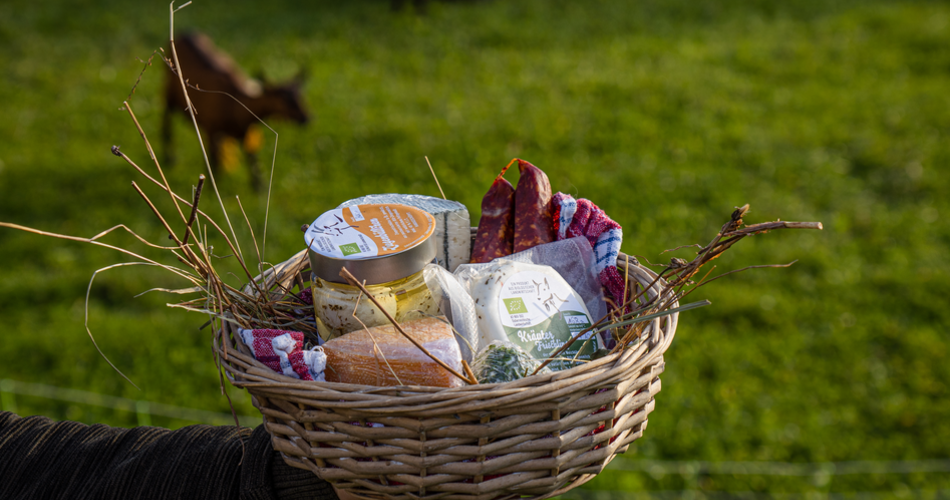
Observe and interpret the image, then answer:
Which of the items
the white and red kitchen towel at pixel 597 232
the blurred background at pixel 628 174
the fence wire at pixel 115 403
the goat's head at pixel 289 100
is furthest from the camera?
the goat's head at pixel 289 100

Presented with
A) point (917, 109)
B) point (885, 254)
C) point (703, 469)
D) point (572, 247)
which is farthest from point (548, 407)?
point (917, 109)

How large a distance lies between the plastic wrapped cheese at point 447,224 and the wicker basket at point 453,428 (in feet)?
1.99

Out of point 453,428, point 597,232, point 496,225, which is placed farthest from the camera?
point 496,225

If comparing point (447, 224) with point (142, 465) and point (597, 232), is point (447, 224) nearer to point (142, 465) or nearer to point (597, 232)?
point (597, 232)

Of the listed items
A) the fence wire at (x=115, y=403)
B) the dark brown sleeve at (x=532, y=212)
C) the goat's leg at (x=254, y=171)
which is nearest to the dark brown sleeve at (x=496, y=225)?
the dark brown sleeve at (x=532, y=212)

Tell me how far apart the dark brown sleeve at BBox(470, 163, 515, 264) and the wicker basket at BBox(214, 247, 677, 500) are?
1.97 ft

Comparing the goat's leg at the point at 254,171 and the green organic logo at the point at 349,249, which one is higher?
the green organic logo at the point at 349,249

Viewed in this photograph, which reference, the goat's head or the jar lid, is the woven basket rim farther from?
the goat's head

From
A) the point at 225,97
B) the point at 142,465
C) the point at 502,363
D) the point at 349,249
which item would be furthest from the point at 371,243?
the point at 225,97

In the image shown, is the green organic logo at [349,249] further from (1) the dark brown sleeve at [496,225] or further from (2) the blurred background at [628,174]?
(2) the blurred background at [628,174]

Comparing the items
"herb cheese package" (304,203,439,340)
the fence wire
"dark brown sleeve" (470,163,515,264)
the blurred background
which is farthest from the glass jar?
the fence wire

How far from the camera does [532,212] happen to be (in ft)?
5.70

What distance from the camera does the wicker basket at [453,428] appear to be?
1.09m

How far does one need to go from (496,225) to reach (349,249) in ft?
1.76
